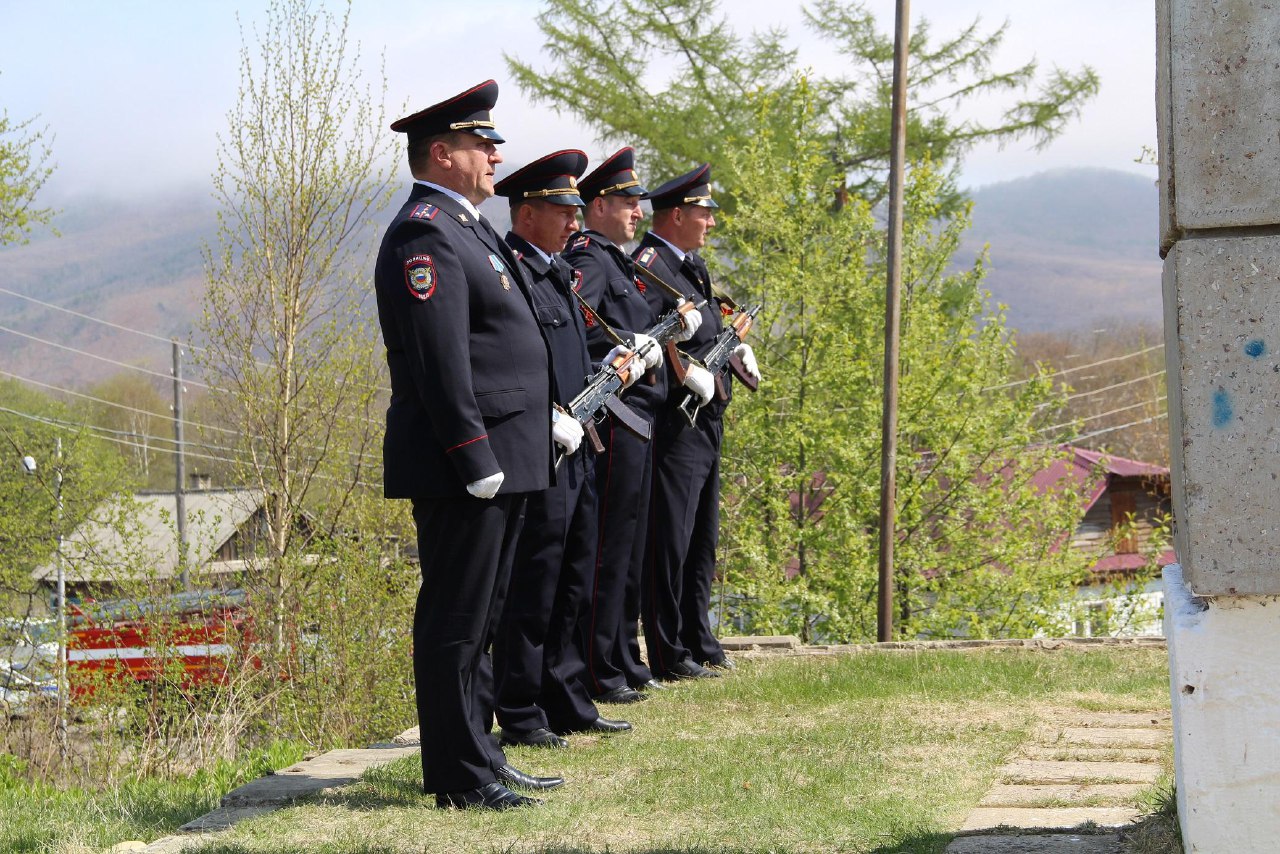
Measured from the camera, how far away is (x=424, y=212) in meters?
4.40

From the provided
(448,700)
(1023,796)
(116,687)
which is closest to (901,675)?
(1023,796)

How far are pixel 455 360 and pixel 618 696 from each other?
2.44 meters

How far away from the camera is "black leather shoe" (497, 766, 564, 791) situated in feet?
14.7

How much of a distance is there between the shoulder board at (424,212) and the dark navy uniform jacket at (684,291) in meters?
2.23

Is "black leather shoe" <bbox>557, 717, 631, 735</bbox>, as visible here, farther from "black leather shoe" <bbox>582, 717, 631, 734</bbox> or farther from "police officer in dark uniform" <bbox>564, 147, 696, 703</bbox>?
"police officer in dark uniform" <bbox>564, 147, 696, 703</bbox>

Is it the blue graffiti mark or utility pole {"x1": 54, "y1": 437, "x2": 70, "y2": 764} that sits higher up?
the blue graffiti mark

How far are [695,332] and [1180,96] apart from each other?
13.8 feet

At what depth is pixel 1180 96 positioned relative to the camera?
267cm

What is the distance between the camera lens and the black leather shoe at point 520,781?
449cm

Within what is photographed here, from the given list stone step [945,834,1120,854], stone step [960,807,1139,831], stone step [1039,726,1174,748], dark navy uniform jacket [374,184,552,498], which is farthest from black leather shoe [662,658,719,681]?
stone step [945,834,1120,854]

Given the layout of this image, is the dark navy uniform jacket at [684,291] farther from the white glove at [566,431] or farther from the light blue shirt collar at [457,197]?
the light blue shirt collar at [457,197]

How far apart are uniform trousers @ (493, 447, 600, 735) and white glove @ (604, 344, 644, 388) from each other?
40 centimetres

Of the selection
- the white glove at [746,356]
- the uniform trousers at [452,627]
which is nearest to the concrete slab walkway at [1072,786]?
the uniform trousers at [452,627]

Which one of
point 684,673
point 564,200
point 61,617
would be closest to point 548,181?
point 564,200
